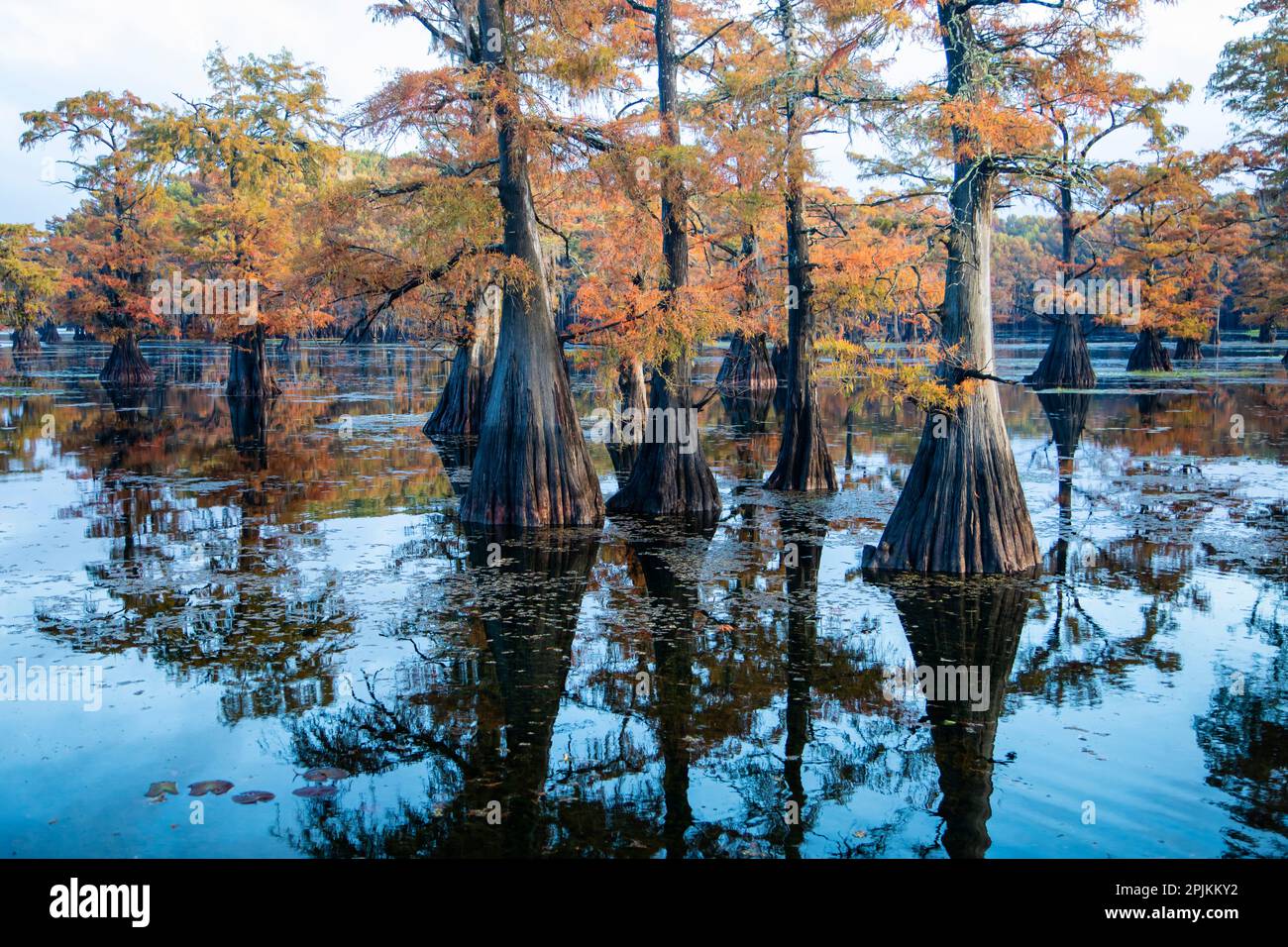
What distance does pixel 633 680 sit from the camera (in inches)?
357

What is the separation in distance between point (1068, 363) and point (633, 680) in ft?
118

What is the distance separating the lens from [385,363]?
65.9 m

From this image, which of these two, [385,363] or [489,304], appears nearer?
[489,304]

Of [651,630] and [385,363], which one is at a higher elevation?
[385,363]

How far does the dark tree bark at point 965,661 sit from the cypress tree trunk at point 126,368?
39.7 metres

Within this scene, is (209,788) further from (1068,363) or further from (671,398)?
(1068,363)

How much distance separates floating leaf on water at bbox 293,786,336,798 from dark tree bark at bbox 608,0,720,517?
10413mm

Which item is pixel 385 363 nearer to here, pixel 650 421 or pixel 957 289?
pixel 650 421

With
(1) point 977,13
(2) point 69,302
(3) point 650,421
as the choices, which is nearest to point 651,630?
(3) point 650,421

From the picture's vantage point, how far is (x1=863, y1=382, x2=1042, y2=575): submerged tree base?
40.8 ft

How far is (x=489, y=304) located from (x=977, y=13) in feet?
52.3

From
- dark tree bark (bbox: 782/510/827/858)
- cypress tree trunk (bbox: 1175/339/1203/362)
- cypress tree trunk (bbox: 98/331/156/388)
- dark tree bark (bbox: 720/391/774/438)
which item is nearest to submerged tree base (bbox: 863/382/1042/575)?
dark tree bark (bbox: 782/510/827/858)

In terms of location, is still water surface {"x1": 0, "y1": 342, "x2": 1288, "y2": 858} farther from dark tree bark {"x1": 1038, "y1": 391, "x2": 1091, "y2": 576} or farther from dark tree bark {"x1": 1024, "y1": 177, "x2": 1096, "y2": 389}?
dark tree bark {"x1": 1024, "y1": 177, "x2": 1096, "y2": 389}

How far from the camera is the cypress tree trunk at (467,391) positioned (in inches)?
1110
